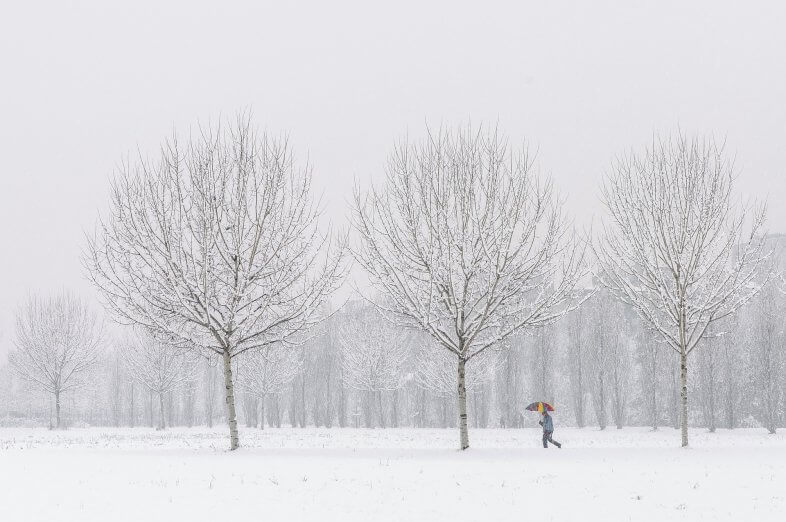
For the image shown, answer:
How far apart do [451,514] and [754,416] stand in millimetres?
43130

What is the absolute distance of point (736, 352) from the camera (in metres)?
40.4

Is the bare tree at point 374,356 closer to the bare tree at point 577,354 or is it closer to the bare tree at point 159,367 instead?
the bare tree at point 159,367

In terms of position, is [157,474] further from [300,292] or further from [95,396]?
[95,396]

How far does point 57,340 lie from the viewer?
42188mm

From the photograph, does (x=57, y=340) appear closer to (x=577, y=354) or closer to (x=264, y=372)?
(x=264, y=372)

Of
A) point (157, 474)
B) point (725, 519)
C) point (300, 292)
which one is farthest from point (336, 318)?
point (725, 519)

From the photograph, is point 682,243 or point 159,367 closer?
point 682,243

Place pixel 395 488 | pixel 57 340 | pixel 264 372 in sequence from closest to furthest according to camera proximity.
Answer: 1. pixel 395 488
2. pixel 57 340
3. pixel 264 372

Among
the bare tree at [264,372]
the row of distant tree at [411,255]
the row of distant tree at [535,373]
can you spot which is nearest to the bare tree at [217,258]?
the row of distant tree at [411,255]

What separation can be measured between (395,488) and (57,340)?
127 ft

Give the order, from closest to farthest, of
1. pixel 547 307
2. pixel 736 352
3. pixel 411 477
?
pixel 411 477 → pixel 547 307 → pixel 736 352

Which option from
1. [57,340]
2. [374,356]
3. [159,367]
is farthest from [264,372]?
[57,340]

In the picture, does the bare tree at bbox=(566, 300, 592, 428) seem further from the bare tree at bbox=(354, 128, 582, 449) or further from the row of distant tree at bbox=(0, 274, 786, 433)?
the bare tree at bbox=(354, 128, 582, 449)

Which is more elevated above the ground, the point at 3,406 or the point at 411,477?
the point at 411,477
